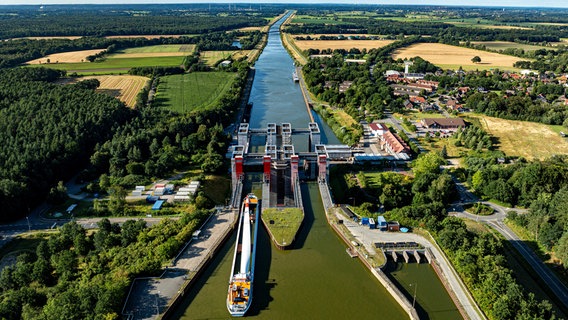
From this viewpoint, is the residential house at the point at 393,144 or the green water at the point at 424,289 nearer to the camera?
the green water at the point at 424,289

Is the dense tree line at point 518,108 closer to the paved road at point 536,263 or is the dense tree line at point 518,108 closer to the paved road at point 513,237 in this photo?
the paved road at point 513,237

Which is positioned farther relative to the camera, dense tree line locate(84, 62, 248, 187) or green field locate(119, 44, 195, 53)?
green field locate(119, 44, 195, 53)

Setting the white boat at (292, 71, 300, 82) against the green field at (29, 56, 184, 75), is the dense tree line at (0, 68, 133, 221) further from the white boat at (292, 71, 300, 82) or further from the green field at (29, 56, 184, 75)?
the white boat at (292, 71, 300, 82)

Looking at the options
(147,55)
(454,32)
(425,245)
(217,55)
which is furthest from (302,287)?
(454,32)

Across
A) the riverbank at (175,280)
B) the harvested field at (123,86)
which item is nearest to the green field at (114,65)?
the harvested field at (123,86)

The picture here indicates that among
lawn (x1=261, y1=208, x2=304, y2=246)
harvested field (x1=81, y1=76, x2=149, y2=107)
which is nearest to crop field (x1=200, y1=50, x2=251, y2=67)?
harvested field (x1=81, y1=76, x2=149, y2=107)
